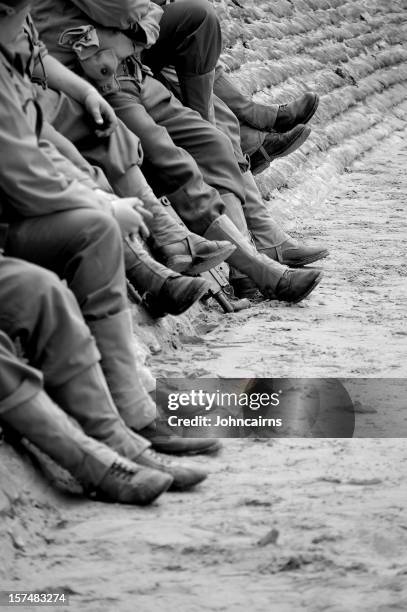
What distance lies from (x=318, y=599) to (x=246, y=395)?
1684 mm

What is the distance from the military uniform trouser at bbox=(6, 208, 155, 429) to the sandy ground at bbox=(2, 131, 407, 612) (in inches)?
16.6

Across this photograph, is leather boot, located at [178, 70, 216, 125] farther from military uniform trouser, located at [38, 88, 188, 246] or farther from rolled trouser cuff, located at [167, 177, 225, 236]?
military uniform trouser, located at [38, 88, 188, 246]

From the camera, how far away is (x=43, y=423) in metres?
3.40

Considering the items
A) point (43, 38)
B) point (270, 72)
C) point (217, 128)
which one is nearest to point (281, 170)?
point (270, 72)

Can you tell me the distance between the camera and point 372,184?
9.73 m

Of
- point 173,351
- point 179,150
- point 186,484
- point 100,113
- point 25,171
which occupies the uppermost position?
point 25,171

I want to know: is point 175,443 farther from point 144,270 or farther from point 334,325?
point 334,325

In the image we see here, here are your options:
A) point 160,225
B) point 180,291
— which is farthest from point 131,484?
point 160,225

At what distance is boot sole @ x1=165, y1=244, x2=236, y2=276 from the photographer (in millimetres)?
5023

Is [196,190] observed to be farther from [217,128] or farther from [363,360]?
[363,360]

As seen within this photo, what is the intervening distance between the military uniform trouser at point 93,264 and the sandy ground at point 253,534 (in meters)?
0.42

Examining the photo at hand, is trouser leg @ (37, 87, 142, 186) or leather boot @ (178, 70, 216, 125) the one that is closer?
trouser leg @ (37, 87, 142, 186)

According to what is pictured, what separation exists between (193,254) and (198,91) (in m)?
1.08

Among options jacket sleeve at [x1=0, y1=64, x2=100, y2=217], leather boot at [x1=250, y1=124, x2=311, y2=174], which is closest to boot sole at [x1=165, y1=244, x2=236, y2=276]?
jacket sleeve at [x1=0, y1=64, x2=100, y2=217]
